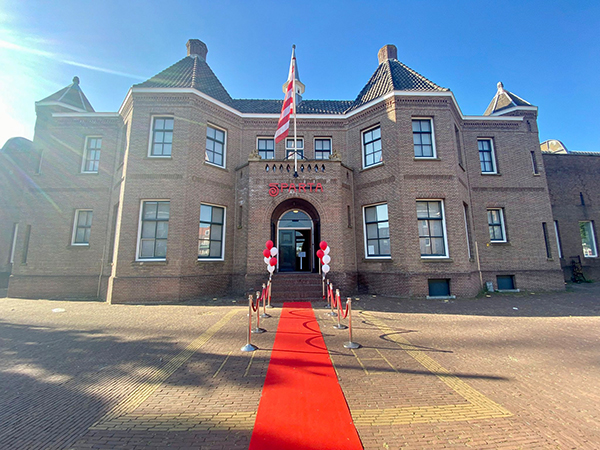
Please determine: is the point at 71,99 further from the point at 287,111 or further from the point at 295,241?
the point at 295,241

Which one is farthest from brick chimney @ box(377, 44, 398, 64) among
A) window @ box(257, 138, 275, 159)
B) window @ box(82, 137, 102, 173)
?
window @ box(82, 137, 102, 173)

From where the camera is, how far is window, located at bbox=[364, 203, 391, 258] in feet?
38.5

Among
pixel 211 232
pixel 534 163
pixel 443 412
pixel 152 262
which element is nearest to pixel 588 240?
pixel 534 163

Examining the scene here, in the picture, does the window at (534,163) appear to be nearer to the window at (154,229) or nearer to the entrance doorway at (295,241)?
the entrance doorway at (295,241)

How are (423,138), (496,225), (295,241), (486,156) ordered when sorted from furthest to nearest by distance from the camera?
(486,156) < (496,225) < (295,241) < (423,138)

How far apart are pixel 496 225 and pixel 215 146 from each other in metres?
15.7

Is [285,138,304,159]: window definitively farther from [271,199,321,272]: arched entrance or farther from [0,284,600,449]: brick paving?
[0,284,600,449]: brick paving

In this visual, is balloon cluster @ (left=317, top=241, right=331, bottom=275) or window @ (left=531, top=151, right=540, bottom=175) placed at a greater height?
window @ (left=531, top=151, right=540, bottom=175)

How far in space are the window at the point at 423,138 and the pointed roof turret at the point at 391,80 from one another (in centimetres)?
156

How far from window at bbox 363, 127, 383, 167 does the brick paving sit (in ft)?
26.8

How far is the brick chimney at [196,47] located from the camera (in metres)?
15.6

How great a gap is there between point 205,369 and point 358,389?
2.49m

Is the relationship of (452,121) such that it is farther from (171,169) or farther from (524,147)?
(171,169)

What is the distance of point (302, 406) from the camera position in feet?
10.2
